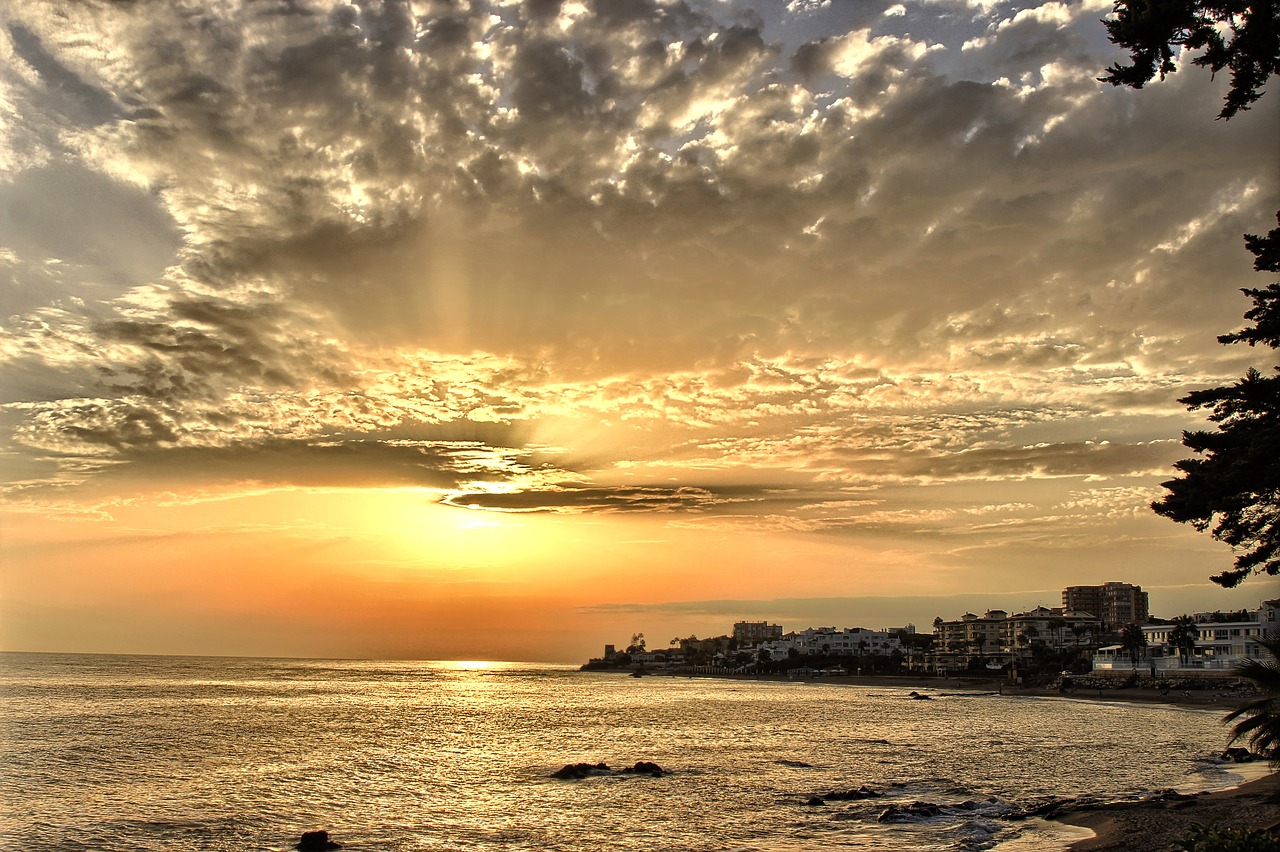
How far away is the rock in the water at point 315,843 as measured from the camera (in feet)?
114

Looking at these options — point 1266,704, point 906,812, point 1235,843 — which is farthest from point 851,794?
point 1235,843

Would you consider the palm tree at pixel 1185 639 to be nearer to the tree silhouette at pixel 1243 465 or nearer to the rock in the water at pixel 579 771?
the rock in the water at pixel 579 771

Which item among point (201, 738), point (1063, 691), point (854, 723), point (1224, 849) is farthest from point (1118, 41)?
point (1063, 691)

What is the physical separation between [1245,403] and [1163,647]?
182792mm

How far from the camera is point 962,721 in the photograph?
99.8 meters

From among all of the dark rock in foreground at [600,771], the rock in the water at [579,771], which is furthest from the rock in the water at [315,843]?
the rock in the water at [579,771]

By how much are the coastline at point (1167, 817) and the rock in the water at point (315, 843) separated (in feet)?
89.9

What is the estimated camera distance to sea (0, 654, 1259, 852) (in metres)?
37.8

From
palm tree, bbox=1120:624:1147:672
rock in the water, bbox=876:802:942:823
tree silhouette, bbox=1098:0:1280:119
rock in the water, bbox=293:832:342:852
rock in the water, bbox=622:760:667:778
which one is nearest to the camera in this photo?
tree silhouette, bbox=1098:0:1280:119

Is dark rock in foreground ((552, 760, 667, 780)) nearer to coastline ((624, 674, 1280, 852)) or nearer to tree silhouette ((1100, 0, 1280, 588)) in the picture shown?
coastline ((624, 674, 1280, 852))

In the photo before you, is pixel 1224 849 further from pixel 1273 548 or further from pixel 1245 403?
pixel 1245 403

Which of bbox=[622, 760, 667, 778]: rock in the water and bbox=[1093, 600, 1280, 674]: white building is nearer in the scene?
bbox=[622, 760, 667, 778]: rock in the water

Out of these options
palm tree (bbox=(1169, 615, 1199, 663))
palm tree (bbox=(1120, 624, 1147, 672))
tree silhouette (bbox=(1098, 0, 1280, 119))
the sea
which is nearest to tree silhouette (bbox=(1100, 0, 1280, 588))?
tree silhouette (bbox=(1098, 0, 1280, 119))

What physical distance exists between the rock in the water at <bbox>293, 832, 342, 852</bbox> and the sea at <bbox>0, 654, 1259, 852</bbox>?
87cm
